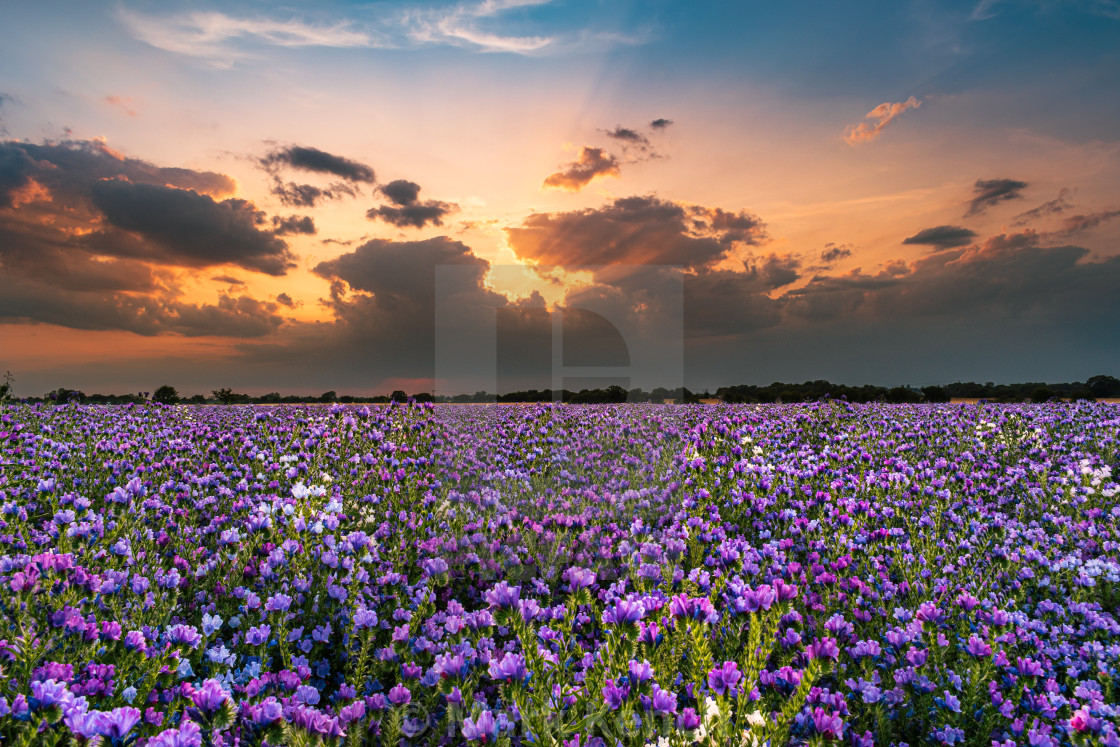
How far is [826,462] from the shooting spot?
7.10 metres

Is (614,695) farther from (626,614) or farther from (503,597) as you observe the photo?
(503,597)

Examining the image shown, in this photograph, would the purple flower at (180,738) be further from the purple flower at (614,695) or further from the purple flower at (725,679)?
the purple flower at (725,679)

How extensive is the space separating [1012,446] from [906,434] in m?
1.59

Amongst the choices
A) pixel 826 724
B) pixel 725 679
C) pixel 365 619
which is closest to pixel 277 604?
pixel 365 619

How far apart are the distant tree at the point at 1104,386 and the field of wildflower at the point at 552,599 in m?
25.1

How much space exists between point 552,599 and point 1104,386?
112 ft

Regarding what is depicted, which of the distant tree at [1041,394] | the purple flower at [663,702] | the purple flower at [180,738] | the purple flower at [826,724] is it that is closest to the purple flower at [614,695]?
the purple flower at [663,702]

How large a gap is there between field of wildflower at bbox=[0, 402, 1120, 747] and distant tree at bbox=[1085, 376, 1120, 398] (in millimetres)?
25081

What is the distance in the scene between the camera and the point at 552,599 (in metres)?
4.15

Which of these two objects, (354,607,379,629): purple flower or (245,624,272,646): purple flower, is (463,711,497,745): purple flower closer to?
(354,607,379,629): purple flower

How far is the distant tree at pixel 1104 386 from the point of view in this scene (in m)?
25.2

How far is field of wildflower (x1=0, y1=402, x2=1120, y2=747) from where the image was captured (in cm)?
229

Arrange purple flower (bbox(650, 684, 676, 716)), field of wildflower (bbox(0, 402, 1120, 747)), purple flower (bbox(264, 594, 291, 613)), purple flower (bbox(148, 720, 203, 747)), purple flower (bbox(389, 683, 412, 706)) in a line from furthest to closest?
purple flower (bbox(264, 594, 291, 613)) < purple flower (bbox(389, 683, 412, 706)) < field of wildflower (bbox(0, 402, 1120, 747)) < purple flower (bbox(650, 684, 676, 716)) < purple flower (bbox(148, 720, 203, 747))

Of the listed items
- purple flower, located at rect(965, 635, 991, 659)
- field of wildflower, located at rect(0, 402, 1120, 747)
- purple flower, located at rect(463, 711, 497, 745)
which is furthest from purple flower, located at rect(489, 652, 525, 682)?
purple flower, located at rect(965, 635, 991, 659)
